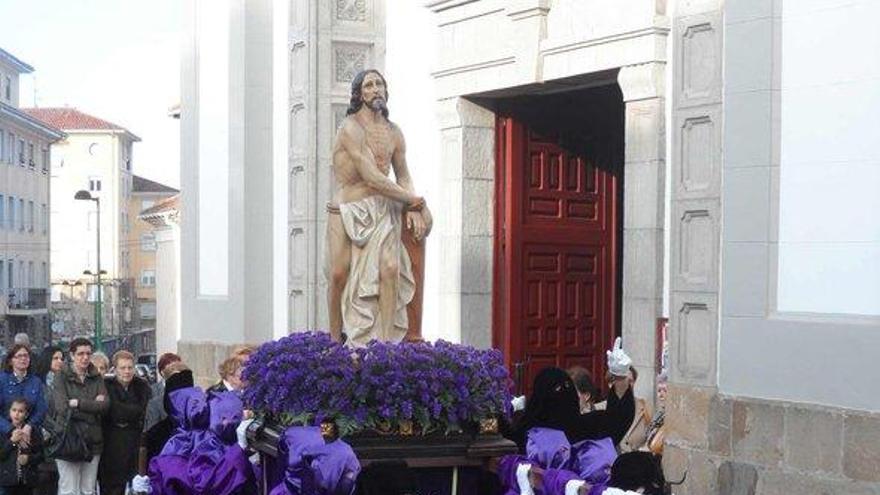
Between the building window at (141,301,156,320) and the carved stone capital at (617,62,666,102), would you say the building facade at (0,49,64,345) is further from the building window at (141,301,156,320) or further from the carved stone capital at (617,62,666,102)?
the carved stone capital at (617,62,666,102)

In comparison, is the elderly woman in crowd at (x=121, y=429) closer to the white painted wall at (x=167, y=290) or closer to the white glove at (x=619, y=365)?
the white glove at (x=619, y=365)

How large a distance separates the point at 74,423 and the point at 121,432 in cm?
40

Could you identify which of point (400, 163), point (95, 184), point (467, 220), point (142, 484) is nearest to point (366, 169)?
point (400, 163)

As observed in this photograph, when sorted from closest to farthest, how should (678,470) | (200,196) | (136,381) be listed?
(678,470)
(136,381)
(200,196)

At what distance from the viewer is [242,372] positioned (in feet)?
29.2

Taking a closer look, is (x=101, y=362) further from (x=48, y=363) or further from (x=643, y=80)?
(x=643, y=80)

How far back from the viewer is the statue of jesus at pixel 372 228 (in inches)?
374

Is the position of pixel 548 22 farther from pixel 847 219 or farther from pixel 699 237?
pixel 847 219

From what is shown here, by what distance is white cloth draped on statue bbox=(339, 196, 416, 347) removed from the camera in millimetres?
9516

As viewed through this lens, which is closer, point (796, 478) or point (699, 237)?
point (796, 478)

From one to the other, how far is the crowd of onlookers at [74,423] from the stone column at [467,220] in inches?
118

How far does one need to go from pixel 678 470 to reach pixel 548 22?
4.26 metres

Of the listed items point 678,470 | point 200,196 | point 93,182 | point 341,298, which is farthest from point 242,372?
point 93,182

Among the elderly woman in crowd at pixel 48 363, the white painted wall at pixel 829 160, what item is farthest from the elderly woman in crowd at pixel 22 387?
the white painted wall at pixel 829 160
